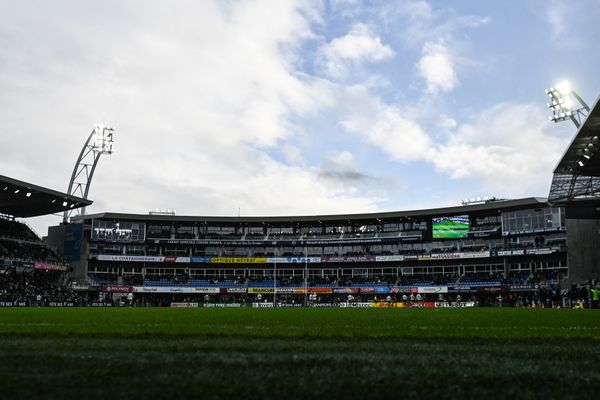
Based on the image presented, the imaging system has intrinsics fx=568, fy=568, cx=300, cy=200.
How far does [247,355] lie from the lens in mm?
6918

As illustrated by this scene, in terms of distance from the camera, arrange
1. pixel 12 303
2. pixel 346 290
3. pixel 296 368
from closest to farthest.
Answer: pixel 296 368 → pixel 12 303 → pixel 346 290

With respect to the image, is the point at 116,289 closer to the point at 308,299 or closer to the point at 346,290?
the point at 308,299

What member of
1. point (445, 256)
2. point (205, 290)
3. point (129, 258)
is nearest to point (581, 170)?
point (445, 256)

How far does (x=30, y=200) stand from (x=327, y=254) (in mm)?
42365

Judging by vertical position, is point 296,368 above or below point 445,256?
below

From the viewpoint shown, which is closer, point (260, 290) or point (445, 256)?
point (445, 256)

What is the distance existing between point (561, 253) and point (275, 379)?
245 feet

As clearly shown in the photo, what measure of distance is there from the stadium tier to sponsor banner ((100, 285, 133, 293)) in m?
0.29

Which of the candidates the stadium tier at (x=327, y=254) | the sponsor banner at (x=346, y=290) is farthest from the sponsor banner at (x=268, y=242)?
the sponsor banner at (x=346, y=290)

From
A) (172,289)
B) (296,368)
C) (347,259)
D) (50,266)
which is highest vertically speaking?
(347,259)

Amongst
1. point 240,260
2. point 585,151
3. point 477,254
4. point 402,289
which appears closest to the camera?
point 585,151

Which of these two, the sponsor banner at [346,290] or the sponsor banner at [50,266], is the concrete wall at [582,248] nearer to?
the sponsor banner at [346,290]

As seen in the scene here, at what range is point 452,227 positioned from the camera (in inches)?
3241

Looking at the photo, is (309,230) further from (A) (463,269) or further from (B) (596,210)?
(B) (596,210)
